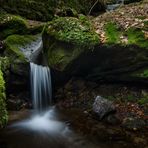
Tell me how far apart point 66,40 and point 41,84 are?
1.94 meters

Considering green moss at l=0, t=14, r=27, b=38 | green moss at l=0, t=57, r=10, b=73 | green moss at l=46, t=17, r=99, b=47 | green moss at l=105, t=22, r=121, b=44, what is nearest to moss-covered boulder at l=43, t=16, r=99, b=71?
green moss at l=46, t=17, r=99, b=47

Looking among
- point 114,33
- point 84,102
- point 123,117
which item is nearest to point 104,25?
point 114,33

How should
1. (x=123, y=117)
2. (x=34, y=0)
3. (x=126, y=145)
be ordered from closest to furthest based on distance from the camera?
(x=126, y=145) → (x=123, y=117) → (x=34, y=0)

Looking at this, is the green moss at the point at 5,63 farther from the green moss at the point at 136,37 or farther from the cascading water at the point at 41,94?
the green moss at the point at 136,37

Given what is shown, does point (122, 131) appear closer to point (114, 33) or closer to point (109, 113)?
point (109, 113)

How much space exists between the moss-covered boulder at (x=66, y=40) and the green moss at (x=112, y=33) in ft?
1.35

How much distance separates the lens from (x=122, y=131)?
8.62 m

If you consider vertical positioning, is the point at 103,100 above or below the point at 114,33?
below

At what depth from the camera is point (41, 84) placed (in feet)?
37.2

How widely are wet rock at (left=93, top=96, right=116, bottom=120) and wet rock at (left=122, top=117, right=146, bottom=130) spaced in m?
0.52

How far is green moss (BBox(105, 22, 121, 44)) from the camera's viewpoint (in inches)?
399

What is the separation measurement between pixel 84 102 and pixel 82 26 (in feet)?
8.33

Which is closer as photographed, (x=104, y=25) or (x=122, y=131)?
(x=122, y=131)

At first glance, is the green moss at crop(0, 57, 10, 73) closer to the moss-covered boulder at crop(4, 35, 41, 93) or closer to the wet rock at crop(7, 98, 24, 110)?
the moss-covered boulder at crop(4, 35, 41, 93)
